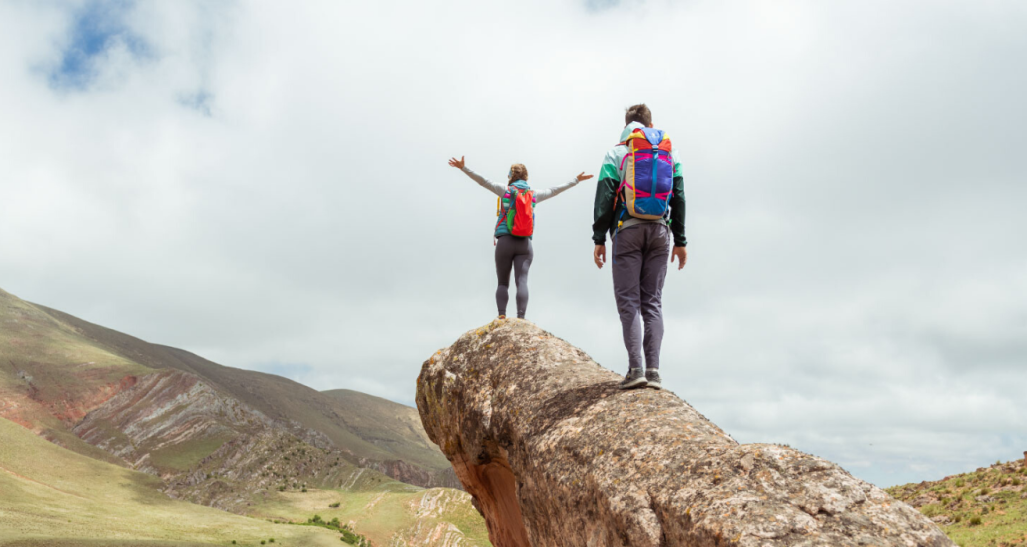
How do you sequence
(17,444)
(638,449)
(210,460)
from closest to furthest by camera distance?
1. (638,449)
2. (17,444)
3. (210,460)

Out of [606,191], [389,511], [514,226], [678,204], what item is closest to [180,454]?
[389,511]

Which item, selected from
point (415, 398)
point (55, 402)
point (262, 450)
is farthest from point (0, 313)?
point (415, 398)

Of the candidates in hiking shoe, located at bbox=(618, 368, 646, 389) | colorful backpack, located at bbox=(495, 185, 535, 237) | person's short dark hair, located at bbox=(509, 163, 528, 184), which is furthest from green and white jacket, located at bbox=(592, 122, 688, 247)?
person's short dark hair, located at bbox=(509, 163, 528, 184)

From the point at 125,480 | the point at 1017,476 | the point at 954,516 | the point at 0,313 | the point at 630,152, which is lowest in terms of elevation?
the point at 125,480

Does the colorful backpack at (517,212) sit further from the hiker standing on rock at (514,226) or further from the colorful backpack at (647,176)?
the colorful backpack at (647,176)

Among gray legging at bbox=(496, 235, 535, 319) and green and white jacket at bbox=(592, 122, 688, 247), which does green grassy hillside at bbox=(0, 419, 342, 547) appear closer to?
gray legging at bbox=(496, 235, 535, 319)

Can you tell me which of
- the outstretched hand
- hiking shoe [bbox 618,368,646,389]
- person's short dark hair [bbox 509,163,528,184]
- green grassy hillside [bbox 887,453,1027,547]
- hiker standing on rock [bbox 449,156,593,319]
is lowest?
green grassy hillside [bbox 887,453,1027,547]

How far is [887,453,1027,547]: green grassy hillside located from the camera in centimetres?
2444

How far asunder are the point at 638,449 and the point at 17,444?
331ft

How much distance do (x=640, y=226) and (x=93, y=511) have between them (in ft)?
234

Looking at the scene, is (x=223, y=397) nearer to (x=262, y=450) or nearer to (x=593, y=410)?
(x=262, y=450)

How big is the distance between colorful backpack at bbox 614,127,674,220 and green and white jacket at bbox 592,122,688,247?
152mm

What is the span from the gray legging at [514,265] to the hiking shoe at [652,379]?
15.1 feet

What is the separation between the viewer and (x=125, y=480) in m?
79.1
